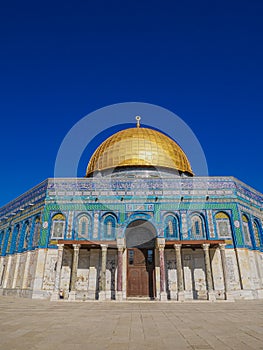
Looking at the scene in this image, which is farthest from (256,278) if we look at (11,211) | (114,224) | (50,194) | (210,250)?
(11,211)

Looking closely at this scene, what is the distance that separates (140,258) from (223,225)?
575cm

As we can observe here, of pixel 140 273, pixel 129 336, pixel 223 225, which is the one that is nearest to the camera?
pixel 129 336

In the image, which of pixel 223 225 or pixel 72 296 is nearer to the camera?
pixel 72 296

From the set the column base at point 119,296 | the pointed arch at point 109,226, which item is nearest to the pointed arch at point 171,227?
the pointed arch at point 109,226

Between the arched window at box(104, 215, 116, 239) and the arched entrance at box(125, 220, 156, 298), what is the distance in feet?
3.28

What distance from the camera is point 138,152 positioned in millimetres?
21469

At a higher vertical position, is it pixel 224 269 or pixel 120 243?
pixel 120 243

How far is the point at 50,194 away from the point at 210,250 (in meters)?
11.2

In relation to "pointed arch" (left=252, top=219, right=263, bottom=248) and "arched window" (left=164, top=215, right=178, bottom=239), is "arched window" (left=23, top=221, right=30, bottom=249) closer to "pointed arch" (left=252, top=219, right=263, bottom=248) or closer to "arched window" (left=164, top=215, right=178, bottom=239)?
"arched window" (left=164, top=215, right=178, bottom=239)

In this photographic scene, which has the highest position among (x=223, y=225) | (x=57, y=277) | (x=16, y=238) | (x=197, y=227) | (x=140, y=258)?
(x=223, y=225)

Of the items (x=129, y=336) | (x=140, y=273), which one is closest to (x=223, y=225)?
(x=140, y=273)

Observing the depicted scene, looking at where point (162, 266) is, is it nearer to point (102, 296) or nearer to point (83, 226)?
point (102, 296)

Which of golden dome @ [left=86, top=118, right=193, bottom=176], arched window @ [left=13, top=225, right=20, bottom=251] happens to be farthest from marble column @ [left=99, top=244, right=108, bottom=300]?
arched window @ [left=13, top=225, right=20, bottom=251]

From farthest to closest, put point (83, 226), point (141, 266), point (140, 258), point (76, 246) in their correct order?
1. point (83, 226)
2. point (140, 258)
3. point (141, 266)
4. point (76, 246)
